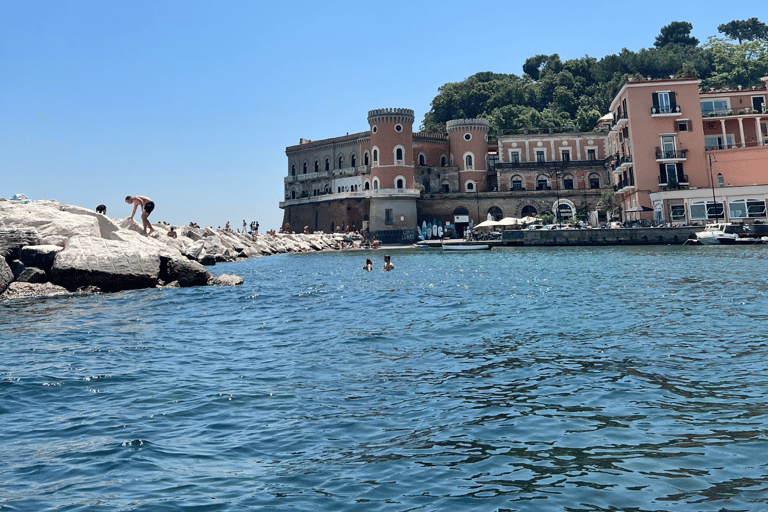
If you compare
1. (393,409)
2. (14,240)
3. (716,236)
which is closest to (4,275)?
(14,240)

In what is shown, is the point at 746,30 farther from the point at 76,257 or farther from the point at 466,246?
the point at 76,257

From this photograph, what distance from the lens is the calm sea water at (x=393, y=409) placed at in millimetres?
4605

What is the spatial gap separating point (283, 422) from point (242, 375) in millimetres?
2237

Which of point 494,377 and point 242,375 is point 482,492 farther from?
point 242,375

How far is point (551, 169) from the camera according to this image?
65.9 metres

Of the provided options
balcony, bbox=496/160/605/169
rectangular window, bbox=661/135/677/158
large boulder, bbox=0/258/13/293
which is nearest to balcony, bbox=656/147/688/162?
rectangular window, bbox=661/135/677/158

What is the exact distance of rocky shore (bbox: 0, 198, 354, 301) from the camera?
17922mm

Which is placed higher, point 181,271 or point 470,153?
point 470,153

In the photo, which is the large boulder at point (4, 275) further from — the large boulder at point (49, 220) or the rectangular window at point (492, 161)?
the rectangular window at point (492, 161)

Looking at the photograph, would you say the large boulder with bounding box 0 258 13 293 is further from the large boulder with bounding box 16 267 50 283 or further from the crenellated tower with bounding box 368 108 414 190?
the crenellated tower with bounding box 368 108 414 190

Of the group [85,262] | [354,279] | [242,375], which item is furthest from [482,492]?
[354,279]

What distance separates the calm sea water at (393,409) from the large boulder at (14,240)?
195 inches

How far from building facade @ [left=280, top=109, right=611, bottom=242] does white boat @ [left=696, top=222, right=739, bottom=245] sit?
64.8 ft

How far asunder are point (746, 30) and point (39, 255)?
4362 inches
